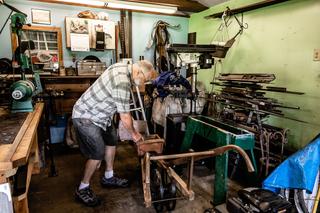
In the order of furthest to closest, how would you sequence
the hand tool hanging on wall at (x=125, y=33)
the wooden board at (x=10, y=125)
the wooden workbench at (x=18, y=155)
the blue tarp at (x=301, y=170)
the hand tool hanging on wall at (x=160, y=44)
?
1. the hand tool hanging on wall at (x=160, y=44)
2. the hand tool hanging on wall at (x=125, y=33)
3. the blue tarp at (x=301, y=170)
4. the wooden board at (x=10, y=125)
5. the wooden workbench at (x=18, y=155)

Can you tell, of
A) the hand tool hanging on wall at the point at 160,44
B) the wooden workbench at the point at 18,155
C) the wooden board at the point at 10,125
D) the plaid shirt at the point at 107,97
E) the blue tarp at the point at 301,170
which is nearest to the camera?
the wooden workbench at the point at 18,155

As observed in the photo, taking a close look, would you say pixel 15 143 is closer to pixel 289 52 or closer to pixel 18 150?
pixel 18 150

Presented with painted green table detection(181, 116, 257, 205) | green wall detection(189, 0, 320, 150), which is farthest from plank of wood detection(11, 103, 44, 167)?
green wall detection(189, 0, 320, 150)

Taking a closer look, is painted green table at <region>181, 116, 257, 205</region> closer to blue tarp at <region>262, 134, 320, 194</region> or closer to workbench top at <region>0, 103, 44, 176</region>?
blue tarp at <region>262, 134, 320, 194</region>

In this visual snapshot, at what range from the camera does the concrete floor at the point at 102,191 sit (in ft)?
7.75

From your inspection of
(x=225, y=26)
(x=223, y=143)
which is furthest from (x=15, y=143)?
(x=225, y=26)

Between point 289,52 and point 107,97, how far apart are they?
2.31 metres

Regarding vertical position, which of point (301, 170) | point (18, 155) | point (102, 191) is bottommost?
point (102, 191)

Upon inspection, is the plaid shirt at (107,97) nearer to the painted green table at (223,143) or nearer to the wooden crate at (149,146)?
the wooden crate at (149,146)

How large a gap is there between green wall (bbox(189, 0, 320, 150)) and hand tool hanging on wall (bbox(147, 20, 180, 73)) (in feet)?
4.08

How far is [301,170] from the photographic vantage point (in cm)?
184

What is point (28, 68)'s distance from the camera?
8.91 feet

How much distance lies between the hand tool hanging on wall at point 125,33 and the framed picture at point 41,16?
115 centimetres

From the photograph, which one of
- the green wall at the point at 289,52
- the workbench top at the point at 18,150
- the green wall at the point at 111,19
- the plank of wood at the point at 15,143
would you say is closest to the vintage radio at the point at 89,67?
the green wall at the point at 111,19
